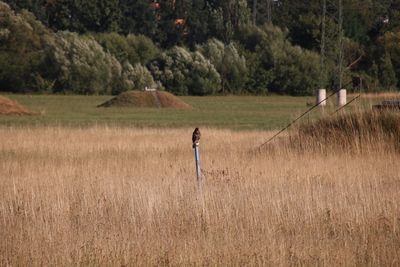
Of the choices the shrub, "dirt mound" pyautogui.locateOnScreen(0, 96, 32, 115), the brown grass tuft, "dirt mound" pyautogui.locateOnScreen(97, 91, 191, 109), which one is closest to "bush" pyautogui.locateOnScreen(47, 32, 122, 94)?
the shrub

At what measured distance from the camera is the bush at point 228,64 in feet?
271

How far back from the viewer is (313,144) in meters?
21.6

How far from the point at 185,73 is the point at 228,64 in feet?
15.7

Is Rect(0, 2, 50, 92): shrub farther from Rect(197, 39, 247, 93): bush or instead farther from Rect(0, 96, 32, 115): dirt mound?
Rect(0, 96, 32, 115): dirt mound

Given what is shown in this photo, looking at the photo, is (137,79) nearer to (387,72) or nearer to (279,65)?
(279,65)

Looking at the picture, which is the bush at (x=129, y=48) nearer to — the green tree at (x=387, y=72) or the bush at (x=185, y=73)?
the bush at (x=185, y=73)

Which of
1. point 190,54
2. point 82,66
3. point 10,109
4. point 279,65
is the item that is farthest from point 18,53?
point 10,109

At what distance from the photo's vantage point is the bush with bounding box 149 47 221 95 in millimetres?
79562

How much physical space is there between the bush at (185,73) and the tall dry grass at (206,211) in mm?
Result: 58887

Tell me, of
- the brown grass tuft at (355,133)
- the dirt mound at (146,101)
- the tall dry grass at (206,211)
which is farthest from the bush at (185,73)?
the tall dry grass at (206,211)

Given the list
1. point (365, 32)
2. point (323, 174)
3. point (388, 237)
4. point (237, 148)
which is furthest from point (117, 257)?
point (365, 32)

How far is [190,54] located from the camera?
80.1 metres

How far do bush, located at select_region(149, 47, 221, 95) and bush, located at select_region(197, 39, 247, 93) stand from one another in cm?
213

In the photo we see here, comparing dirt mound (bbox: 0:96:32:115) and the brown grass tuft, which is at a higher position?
the brown grass tuft
